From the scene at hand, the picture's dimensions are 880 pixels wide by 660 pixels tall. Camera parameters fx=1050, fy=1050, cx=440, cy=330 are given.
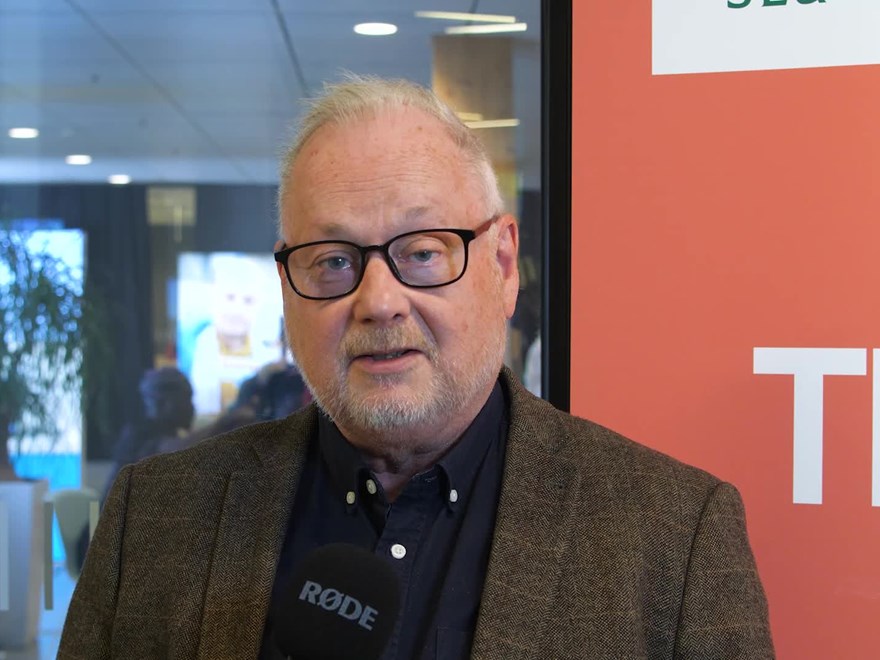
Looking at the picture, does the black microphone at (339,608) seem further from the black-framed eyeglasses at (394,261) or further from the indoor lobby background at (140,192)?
the indoor lobby background at (140,192)

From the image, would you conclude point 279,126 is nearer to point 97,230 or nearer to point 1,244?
point 97,230

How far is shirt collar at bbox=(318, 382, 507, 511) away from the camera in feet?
4.64

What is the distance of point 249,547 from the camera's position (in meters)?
1.41

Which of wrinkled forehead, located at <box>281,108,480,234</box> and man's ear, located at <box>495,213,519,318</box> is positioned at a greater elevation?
wrinkled forehead, located at <box>281,108,480,234</box>

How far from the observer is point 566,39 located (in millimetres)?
2076

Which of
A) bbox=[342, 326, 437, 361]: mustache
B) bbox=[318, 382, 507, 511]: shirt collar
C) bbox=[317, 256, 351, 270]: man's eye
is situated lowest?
bbox=[318, 382, 507, 511]: shirt collar

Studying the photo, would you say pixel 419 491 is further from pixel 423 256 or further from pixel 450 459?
pixel 423 256

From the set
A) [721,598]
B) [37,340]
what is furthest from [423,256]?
[37,340]

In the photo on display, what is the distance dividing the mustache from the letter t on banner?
824 millimetres

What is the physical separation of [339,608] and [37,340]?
6.79 ft

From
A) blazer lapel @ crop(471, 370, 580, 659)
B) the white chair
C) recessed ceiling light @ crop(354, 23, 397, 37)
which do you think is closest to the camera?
blazer lapel @ crop(471, 370, 580, 659)

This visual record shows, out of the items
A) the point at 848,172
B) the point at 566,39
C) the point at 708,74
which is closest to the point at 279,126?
the point at 566,39

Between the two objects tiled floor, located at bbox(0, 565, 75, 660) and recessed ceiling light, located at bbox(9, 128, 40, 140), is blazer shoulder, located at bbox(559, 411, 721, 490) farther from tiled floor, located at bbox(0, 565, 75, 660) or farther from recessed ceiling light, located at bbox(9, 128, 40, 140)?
recessed ceiling light, located at bbox(9, 128, 40, 140)

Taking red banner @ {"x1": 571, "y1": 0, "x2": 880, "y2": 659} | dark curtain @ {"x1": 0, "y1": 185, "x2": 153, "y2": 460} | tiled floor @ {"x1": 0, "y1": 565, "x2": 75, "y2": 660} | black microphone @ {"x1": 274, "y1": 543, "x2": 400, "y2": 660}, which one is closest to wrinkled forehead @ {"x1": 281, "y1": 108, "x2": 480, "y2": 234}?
black microphone @ {"x1": 274, "y1": 543, "x2": 400, "y2": 660}
